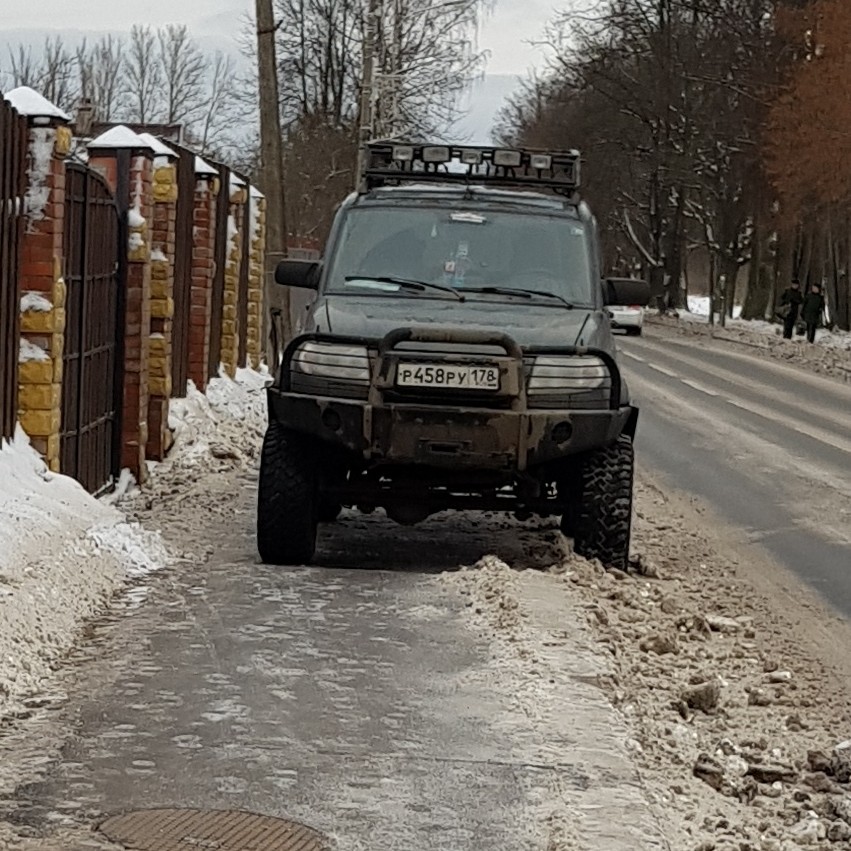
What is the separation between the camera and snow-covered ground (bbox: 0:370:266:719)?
699 cm

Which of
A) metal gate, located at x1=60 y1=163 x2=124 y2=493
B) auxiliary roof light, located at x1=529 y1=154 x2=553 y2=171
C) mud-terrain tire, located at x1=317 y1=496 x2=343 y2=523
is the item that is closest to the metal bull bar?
mud-terrain tire, located at x1=317 y1=496 x2=343 y2=523

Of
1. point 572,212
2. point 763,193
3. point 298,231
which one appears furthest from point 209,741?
point 763,193

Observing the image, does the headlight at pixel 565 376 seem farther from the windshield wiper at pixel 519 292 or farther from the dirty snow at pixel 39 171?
the dirty snow at pixel 39 171

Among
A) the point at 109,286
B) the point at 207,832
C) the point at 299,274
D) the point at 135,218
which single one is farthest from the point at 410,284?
the point at 207,832

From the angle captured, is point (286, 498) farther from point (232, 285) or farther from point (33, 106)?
point (232, 285)

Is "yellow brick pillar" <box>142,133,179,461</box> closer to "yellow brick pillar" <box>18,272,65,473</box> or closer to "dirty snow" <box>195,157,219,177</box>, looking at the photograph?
"dirty snow" <box>195,157,219,177</box>

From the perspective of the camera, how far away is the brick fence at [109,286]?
32.5 feet

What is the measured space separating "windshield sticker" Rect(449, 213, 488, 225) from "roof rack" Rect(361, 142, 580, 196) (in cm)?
116

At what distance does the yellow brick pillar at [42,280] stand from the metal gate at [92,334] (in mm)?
576

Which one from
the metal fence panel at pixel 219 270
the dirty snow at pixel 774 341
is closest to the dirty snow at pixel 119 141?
the metal fence panel at pixel 219 270

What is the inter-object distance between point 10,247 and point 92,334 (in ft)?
7.29

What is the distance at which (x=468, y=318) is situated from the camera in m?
9.72

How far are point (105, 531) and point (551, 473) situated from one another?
243 centimetres

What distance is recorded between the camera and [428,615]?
8.37 metres
